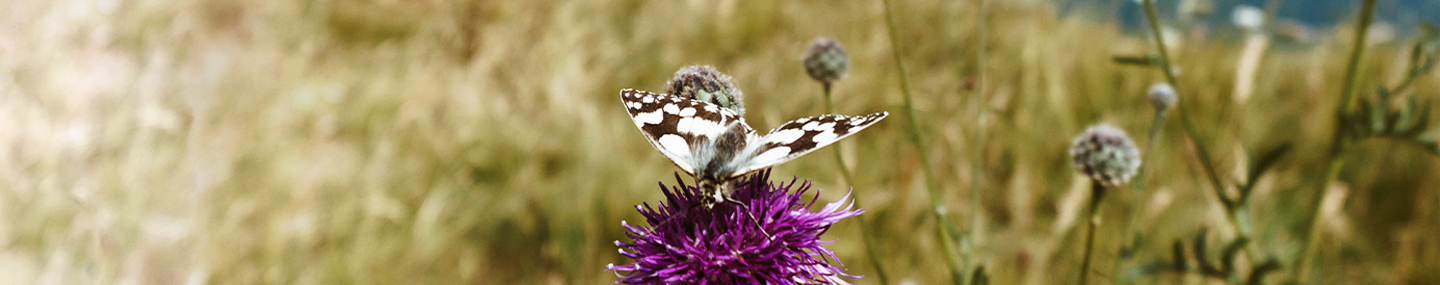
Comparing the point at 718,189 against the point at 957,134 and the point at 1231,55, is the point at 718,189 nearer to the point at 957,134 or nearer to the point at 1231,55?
the point at 957,134

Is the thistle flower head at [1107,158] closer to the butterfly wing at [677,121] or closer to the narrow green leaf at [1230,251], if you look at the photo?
the narrow green leaf at [1230,251]

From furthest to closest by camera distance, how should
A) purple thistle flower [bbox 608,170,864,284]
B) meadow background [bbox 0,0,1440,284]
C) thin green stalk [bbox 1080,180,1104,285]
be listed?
meadow background [bbox 0,0,1440,284] → thin green stalk [bbox 1080,180,1104,285] → purple thistle flower [bbox 608,170,864,284]

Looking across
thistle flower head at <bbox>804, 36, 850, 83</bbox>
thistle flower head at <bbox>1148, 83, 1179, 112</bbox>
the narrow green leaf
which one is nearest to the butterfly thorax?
thistle flower head at <bbox>804, 36, 850, 83</bbox>

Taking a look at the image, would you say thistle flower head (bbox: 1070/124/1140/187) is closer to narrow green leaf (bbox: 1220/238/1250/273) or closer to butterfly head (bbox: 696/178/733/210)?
narrow green leaf (bbox: 1220/238/1250/273)

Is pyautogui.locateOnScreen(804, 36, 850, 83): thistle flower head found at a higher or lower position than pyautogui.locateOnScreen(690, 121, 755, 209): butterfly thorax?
higher

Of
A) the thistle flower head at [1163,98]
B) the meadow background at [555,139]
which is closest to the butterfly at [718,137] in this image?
the thistle flower head at [1163,98]

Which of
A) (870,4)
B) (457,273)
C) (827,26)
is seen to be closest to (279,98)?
(457,273)

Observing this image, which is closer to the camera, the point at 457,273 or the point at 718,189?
the point at 718,189
